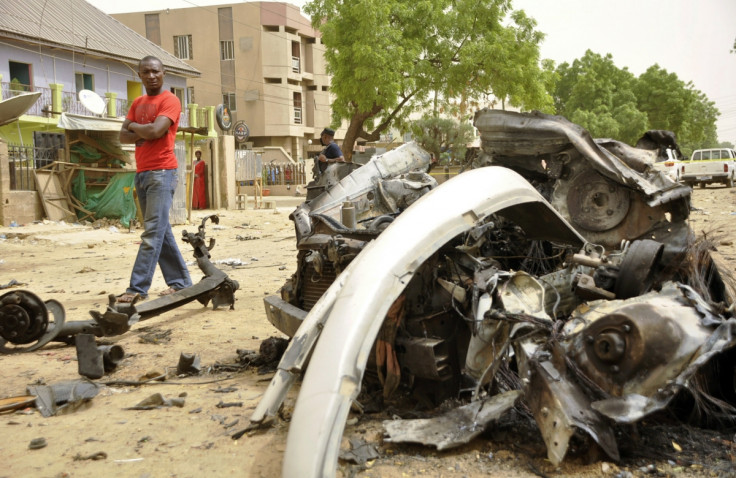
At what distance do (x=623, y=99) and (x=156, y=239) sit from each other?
156 ft

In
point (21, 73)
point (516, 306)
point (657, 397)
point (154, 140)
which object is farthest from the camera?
point (21, 73)

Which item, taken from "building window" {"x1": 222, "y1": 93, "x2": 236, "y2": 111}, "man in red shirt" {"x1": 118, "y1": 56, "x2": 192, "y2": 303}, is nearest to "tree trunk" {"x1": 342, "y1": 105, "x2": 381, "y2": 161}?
"man in red shirt" {"x1": 118, "y1": 56, "x2": 192, "y2": 303}

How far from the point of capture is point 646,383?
2736 millimetres

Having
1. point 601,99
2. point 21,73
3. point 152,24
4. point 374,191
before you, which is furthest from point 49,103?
point 601,99

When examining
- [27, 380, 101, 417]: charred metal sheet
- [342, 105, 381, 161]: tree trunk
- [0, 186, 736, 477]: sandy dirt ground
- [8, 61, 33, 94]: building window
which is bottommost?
[0, 186, 736, 477]: sandy dirt ground

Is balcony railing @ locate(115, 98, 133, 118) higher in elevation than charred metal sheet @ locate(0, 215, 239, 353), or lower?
higher

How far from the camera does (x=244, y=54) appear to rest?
43.8 meters

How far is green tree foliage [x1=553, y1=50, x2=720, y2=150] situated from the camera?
45.0 m

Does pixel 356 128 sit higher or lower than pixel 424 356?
higher

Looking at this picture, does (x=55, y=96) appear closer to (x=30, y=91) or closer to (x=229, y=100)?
(x=30, y=91)

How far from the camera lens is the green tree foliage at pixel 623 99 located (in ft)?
148

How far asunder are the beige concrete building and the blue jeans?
122 ft

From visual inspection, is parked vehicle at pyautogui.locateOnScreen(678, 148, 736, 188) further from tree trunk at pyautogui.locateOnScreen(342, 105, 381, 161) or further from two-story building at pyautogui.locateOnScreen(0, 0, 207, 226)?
two-story building at pyautogui.locateOnScreen(0, 0, 207, 226)

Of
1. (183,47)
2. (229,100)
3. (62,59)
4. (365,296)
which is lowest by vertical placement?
(365,296)
